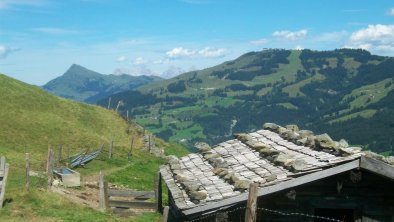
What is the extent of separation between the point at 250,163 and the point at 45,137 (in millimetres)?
42470

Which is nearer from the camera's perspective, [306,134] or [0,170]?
[306,134]

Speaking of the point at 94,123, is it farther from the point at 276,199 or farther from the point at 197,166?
the point at 276,199

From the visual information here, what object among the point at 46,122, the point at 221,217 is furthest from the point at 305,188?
the point at 46,122

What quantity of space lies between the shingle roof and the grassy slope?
20.3 ft

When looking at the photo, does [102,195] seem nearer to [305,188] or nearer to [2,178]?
[2,178]

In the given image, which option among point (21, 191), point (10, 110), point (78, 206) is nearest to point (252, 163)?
point (78, 206)

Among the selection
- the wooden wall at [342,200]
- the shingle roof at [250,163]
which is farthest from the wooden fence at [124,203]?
the wooden wall at [342,200]

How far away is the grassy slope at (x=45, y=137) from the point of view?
887 inches

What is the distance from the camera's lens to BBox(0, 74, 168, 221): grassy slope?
22531 mm

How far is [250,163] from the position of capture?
1577cm

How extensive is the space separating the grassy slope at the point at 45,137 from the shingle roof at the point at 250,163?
20.3 feet

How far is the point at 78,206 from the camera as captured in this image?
24078mm

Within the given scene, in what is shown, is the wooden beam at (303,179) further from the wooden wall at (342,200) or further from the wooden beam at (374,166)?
the wooden wall at (342,200)

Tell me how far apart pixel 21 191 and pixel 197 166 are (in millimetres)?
10328
